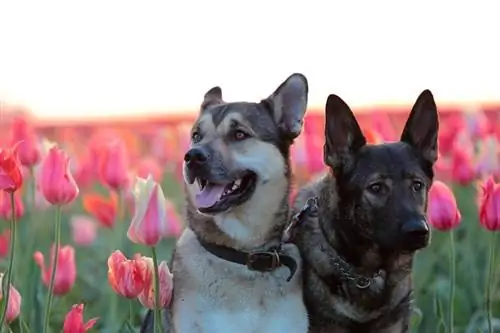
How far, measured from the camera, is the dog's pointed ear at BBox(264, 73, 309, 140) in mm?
5230

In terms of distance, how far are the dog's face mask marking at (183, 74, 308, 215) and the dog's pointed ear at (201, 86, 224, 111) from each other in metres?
0.05

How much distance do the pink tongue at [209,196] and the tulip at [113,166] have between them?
0.90 m

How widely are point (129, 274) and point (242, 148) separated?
1.01 meters

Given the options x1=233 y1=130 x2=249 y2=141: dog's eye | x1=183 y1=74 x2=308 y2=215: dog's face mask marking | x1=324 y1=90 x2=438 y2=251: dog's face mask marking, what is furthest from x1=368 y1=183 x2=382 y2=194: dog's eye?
x1=233 y1=130 x2=249 y2=141: dog's eye

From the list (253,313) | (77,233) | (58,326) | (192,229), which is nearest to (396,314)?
(253,313)

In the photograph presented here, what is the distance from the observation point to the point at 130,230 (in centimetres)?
447

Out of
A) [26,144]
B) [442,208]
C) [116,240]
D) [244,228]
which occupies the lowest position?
[116,240]

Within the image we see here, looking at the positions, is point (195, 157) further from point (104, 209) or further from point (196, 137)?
point (104, 209)

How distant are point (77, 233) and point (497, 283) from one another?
113 inches

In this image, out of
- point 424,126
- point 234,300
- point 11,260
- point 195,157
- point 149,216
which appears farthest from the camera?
point 424,126

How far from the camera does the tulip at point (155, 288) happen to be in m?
4.33

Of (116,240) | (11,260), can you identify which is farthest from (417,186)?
(116,240)

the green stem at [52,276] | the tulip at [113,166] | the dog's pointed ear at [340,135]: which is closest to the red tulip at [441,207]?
the dog's pointed ear at [340,135]

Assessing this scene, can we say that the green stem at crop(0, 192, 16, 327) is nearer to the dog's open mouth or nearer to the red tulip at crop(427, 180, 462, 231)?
the dog's open mouth
